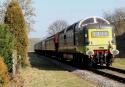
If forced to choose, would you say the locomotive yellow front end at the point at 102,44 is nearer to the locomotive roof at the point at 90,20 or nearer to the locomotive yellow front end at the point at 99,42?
the locomotive yellow front end at the point at 99,42

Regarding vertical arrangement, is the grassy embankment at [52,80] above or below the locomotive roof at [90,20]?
below

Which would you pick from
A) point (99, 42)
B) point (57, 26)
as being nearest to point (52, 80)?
point (99, 42)

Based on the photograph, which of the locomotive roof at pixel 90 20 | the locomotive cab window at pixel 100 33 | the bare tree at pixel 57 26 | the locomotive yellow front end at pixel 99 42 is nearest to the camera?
the locomotive yellow front end at pixel 99 42

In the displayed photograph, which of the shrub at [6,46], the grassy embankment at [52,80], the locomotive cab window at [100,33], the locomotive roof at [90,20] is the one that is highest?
the locomotive roof at [90,20]

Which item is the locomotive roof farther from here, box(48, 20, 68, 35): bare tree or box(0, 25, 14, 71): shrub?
box(48, 20, 68, 35): bare tree

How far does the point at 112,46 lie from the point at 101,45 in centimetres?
77

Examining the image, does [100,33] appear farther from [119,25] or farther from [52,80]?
[119,25]

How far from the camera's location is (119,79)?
20984mm

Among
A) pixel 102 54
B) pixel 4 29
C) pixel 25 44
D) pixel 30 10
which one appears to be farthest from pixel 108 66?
pixel 30 10

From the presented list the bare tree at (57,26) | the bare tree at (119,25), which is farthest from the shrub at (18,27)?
the bare tree at (57,26)

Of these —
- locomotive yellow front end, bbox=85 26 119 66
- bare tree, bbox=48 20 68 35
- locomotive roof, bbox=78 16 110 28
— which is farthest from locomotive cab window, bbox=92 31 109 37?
bare tree, bbox=48 20 68 35

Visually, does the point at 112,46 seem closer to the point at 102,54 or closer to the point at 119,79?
the point at 102,54

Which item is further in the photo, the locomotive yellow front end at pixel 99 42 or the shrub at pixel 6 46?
the locomotive yellow front end at pixel 99 42

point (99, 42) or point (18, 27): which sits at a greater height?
point (18, 27)
